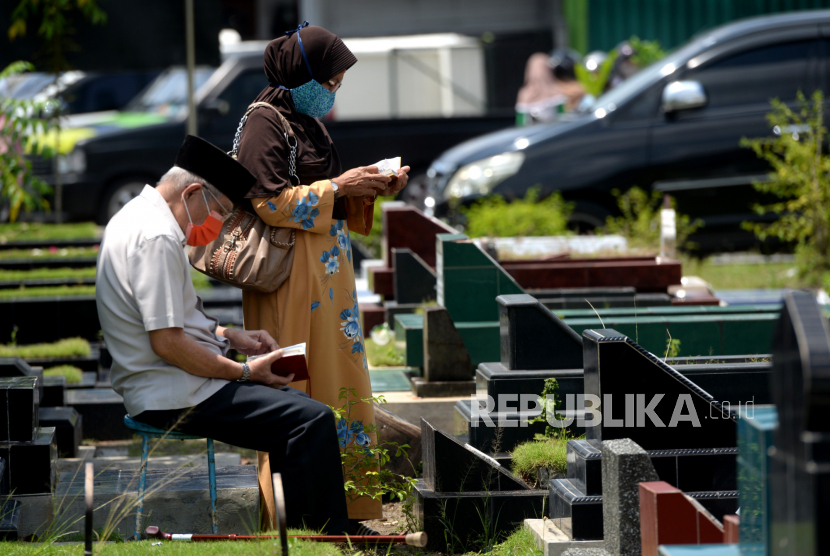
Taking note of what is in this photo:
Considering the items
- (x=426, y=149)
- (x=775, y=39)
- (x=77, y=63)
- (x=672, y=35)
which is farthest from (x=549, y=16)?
(x=77, y=63)

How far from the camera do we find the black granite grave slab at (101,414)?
18.2 ft

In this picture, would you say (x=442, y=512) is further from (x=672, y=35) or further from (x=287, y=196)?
(x=672, y=35)

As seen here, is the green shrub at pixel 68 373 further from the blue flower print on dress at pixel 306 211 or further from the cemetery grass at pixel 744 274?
the cemetery grass at pixel 744 274

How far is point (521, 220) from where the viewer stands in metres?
8.17

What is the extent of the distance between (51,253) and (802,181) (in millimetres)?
6236

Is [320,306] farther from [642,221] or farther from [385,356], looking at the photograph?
[642,221]

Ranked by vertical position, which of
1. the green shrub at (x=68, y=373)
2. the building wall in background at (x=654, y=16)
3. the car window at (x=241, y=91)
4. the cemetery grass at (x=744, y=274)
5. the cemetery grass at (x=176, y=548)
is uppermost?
the building wall in background at (x=654, y=16)

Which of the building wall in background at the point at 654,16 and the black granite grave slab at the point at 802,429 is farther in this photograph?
the building wall in background at the point at 654,16

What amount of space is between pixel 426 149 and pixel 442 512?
10071mm

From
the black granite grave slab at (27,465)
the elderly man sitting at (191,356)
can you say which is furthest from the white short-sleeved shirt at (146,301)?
the black granite grave slab at (27,465)

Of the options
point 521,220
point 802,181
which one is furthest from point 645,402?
point 802,181

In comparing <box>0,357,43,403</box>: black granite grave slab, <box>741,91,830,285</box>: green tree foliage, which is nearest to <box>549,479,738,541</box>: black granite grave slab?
<box>0,357,43,403</box>: black granite grave slab

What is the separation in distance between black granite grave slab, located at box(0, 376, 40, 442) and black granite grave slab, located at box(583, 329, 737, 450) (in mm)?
2162

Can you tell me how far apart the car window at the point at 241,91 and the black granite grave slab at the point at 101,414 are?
765 cm
